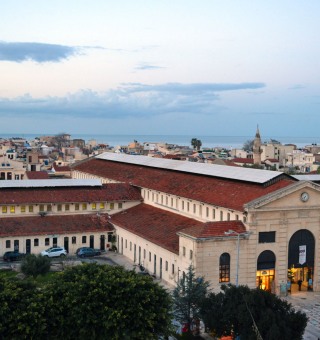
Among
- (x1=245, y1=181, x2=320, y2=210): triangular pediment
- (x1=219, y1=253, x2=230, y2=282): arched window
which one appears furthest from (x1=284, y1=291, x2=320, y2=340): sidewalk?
(x1=245, y1=181, x2=320, y2=210): triangular pediment

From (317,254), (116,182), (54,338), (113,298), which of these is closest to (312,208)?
(317,254)

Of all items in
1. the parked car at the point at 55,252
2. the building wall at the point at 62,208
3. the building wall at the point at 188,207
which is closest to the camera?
the building wall at the point at 188,207

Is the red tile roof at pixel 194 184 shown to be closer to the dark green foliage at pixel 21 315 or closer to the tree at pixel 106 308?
the tree at pixel 106 308

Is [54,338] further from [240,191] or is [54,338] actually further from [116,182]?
[116,182]

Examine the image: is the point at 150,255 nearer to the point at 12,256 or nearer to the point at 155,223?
the point at 155,223

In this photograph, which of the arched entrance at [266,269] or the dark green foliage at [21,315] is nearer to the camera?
the dark green foliage at [21,315]

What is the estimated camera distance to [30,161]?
499ft

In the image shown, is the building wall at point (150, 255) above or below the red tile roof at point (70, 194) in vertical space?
below

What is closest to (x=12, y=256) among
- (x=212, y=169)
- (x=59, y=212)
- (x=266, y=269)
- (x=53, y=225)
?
(x=53, y=225)

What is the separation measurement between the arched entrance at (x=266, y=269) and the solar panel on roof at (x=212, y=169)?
7.88 metres

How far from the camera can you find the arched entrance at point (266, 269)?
50.8m

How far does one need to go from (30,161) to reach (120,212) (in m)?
86.5

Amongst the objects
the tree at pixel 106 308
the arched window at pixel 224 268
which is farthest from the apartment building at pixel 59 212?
the tree at pixel 106 308

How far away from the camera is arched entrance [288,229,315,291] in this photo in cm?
5203
